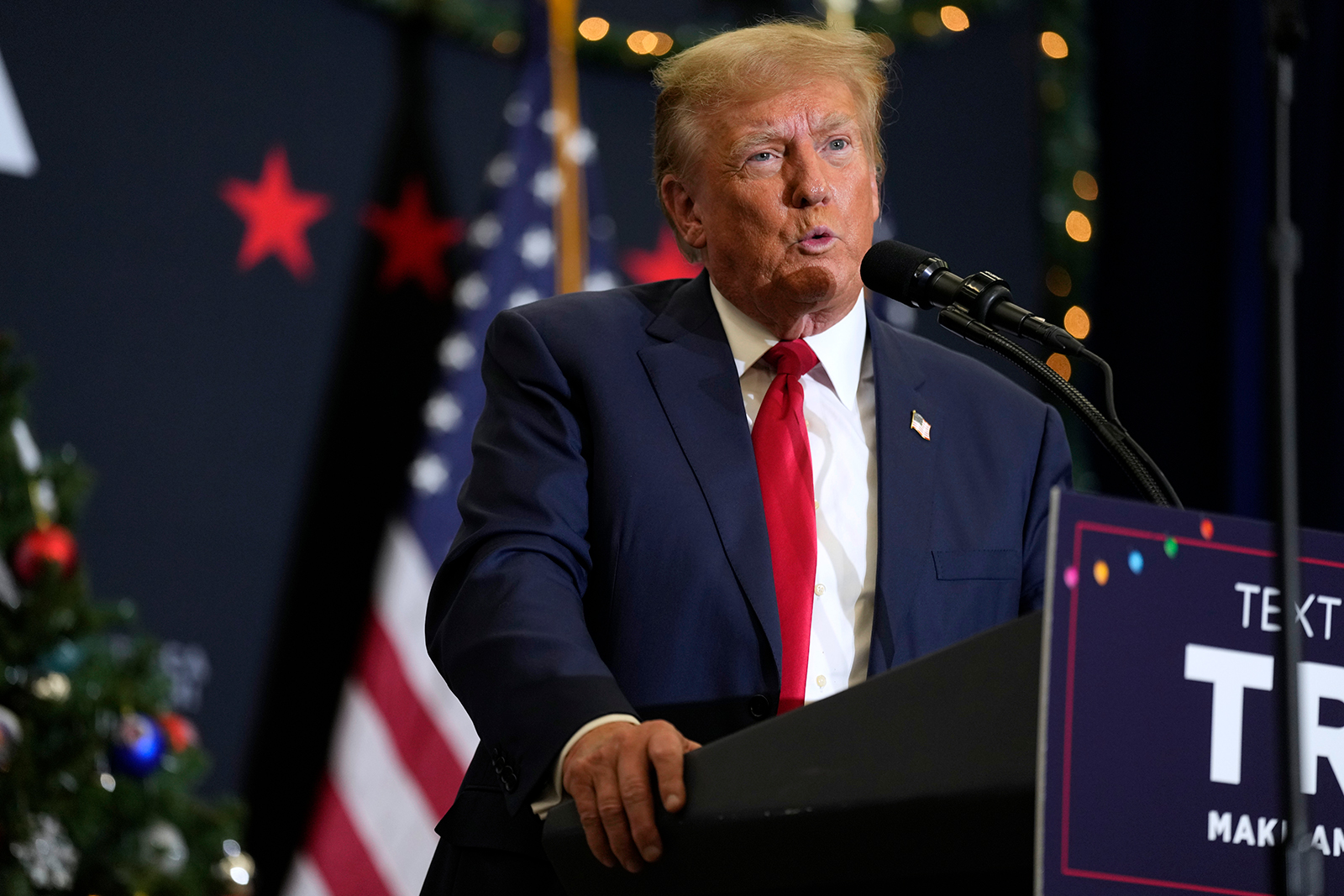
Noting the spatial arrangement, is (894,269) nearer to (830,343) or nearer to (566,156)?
(830,343)

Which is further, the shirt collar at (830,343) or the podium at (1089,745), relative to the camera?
the shirt collar at (830,343)

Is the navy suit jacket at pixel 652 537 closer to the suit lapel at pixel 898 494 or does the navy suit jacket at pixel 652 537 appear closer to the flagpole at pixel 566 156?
the suit lapel at pixel 898 494

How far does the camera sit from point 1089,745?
0.77m

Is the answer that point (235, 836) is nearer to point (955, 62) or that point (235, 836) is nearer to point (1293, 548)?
point (1293, 548)

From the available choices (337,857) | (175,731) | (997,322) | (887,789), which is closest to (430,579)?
(337,857)

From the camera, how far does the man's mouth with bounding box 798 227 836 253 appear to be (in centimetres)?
160

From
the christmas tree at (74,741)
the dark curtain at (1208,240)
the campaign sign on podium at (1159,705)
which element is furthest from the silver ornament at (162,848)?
the dark curtain at (1208,240)

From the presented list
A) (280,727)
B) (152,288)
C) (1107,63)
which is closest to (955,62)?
(1107,63)

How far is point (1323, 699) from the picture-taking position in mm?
885

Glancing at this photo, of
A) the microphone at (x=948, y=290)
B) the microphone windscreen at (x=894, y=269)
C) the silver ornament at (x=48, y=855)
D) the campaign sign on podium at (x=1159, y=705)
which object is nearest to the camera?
the campaign sign on podium at (x=1159, y=705)

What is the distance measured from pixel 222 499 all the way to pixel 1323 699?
2910 millimetres

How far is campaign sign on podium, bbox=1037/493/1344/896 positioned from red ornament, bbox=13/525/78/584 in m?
2.19

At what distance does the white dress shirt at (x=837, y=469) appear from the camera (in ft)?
4.65

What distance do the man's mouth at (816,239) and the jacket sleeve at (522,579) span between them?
328 millimetres
